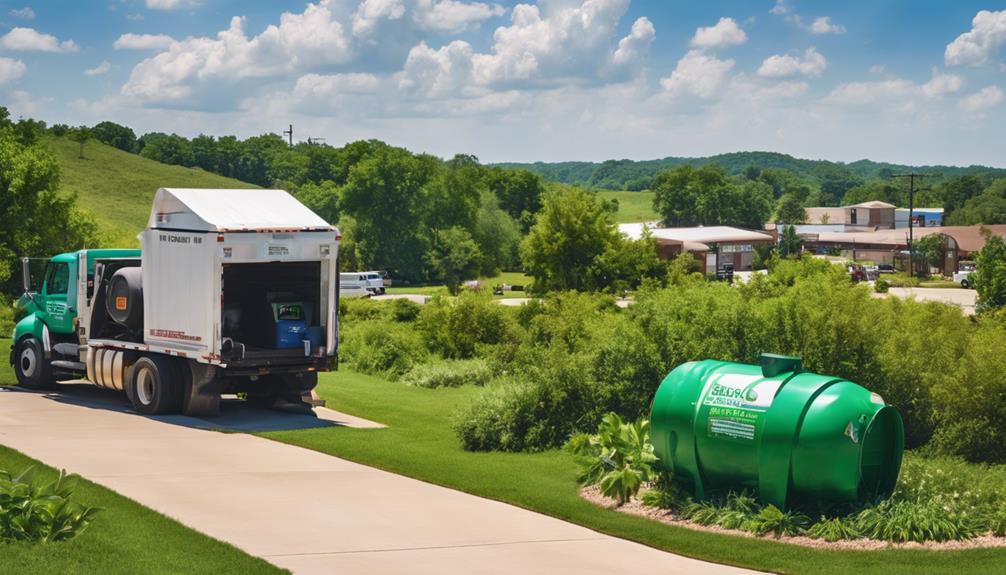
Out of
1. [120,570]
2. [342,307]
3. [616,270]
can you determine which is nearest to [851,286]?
[120,570]

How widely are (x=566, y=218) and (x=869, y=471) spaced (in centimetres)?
3608

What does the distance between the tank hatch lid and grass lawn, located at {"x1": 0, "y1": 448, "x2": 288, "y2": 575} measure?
6.36 metres

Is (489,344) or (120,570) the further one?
(489,344)

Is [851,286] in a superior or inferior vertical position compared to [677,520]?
superior

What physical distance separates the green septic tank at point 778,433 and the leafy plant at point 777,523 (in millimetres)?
172

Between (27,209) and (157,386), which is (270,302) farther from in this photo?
(27,209)

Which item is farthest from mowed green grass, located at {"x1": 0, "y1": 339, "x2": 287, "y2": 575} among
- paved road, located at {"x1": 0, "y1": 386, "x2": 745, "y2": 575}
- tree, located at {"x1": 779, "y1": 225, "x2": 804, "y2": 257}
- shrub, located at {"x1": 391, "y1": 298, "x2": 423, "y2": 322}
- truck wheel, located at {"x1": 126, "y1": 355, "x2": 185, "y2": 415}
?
tree, located at {"x1": 779, "y1": 225, "x2": 804, "y2": 257}

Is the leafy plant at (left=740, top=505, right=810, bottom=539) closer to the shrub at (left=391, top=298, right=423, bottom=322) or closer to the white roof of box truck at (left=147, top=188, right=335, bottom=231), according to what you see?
the white roof of box truck at (left=147, top=188, right=335, bottom=231)

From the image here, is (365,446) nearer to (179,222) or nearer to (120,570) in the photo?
(179,222)

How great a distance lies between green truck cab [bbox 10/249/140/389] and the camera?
2755 centimetres

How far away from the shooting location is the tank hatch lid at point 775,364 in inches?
605

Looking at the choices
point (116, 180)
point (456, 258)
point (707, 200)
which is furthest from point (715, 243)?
point (116, 180)

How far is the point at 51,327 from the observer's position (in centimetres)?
2822

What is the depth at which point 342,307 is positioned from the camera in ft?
173
